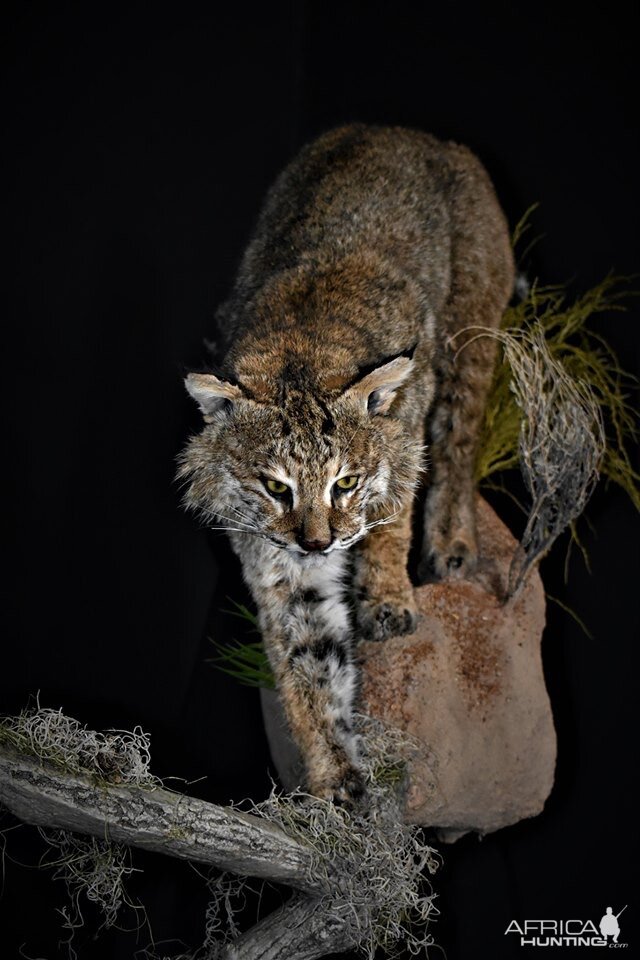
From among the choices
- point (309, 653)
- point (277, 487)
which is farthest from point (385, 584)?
point (277, 487)

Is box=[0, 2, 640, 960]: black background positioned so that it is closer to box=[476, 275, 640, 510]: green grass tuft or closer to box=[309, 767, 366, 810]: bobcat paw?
box=[476, 275, 640, 510]: green grass tuft

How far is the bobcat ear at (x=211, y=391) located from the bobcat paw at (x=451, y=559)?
135cm

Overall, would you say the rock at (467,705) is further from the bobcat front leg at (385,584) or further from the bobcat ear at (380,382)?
the bobcat ear at (380,382)

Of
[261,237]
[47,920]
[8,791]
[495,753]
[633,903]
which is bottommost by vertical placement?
[633,903]

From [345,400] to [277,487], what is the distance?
13.5 inches

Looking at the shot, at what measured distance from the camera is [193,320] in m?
4.92

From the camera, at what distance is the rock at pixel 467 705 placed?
13.8 feet

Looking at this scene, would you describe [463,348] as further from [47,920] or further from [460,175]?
[47,920]

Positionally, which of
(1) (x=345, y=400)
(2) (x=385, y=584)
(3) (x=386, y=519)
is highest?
(1) (x=345, y=400)

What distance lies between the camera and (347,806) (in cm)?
390

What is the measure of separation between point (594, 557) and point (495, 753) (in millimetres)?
1167

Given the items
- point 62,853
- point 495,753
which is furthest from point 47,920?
point 495,753

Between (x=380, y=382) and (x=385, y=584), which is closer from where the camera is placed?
(x=380, y=382)

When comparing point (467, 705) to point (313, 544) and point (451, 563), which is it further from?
point (313, 544)
